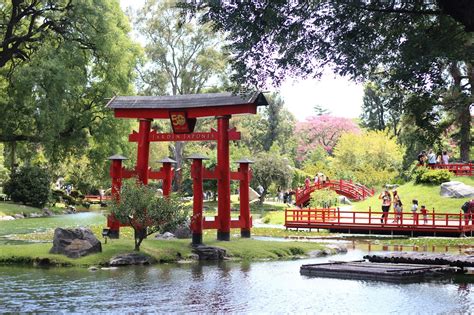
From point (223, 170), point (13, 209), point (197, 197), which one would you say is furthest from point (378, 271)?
point (13, 209)

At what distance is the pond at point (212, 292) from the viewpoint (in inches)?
498

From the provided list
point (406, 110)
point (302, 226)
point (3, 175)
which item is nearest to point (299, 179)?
point (3, 175)

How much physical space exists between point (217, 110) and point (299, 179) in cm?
4505

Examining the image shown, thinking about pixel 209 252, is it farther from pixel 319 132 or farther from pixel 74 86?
pixel 319 132

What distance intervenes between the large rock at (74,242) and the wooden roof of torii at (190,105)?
5.87 meters

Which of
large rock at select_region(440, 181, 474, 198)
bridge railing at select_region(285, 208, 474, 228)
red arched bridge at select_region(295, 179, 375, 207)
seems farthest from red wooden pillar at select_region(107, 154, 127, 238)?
red arched bridge at select_region(295, 179, 375, 207)

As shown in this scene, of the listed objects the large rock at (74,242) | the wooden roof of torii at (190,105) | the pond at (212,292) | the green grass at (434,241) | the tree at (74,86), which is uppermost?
the tree at (74,86)

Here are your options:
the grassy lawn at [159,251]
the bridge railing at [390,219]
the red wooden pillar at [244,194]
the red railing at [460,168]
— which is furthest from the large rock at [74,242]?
the red railing at [460,168]

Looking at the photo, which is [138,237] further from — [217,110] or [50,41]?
[50,41]

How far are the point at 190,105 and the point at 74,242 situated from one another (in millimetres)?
6443

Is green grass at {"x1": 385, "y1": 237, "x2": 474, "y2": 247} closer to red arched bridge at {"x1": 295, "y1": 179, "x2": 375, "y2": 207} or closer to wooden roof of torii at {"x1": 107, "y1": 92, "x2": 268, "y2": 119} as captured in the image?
wooden roof of torii at {"x1": 107, "y1": 92, "x2": 268, "y2": 119}

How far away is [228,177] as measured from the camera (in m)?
22.3

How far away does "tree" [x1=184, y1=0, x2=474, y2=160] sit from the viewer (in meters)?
10.6

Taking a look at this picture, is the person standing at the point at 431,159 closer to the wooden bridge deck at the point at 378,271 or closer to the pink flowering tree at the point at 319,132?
the wooden bridge deck at the point at 378,271
